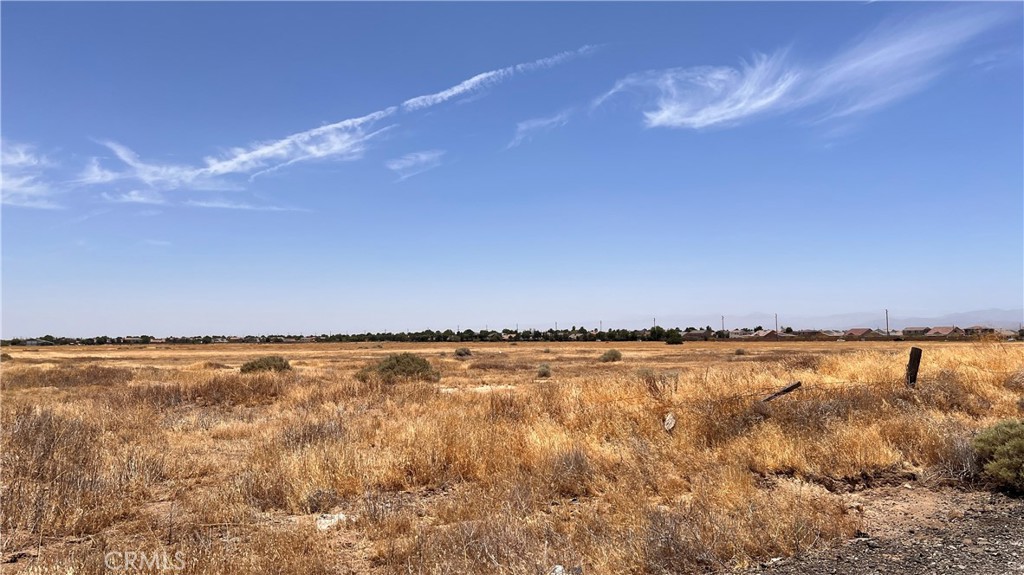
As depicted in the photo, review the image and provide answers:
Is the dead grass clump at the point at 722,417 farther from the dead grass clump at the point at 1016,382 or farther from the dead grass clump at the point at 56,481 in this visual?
the dead grass clump at the point at 56,481

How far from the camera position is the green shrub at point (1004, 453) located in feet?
22.3

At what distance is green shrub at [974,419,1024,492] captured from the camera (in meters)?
6.80

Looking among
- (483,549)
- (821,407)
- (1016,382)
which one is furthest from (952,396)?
(483,549)

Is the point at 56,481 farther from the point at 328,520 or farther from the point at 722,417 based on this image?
the point at 722,417

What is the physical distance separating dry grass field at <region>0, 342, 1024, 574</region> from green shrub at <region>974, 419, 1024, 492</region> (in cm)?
33

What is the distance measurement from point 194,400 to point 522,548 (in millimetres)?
16712

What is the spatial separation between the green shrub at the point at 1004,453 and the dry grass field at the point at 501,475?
A: 332 mm

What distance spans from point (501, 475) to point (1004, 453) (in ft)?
20.8

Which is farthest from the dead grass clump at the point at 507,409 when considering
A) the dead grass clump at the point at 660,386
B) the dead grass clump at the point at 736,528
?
the dead grass clump at the point at 736,528

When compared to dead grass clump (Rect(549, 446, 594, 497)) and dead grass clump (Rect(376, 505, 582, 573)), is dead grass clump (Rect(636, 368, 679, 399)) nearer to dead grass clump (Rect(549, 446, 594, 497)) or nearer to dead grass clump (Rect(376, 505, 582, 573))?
dead grass clump (Rect(549, 446, 594, 497))

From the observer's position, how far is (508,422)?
37.1 feet

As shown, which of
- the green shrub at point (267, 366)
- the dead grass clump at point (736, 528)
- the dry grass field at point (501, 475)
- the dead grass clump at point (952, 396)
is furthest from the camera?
the green shrub at point (267, 366)

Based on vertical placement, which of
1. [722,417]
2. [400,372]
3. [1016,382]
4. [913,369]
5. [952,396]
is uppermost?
[913,369]

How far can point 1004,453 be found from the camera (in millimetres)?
7031
